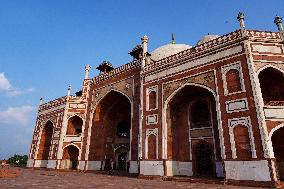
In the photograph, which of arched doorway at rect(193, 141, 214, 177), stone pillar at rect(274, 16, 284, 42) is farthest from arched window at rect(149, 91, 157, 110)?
stone pillar at rect(274, 16, 284, 42)

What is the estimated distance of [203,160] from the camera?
16062 millimetres

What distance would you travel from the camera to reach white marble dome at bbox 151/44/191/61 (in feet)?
87.4

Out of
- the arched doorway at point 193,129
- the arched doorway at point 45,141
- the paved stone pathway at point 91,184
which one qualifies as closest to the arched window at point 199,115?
the arched doorway at point 193,129

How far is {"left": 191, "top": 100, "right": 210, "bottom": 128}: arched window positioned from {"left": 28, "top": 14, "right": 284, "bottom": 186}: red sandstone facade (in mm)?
78

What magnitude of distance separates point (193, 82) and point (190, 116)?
331cm

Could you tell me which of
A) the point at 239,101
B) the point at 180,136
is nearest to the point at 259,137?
the point at 239,101

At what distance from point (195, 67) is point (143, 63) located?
5413mm

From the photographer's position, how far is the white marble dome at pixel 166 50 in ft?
87.4

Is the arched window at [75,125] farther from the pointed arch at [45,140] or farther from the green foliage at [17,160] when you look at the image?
the green foliage at [17,160]

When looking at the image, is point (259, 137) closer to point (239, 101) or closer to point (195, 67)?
point (239, 101)

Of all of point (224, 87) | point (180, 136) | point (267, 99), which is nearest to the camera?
point (224, 87)

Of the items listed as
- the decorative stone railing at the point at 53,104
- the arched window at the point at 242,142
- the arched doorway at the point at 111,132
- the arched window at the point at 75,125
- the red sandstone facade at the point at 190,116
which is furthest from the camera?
the decorative stone railing at the point at 53,104

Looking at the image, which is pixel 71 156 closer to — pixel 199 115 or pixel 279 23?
pixel 199 115

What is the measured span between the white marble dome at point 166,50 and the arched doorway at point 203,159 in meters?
13.2
